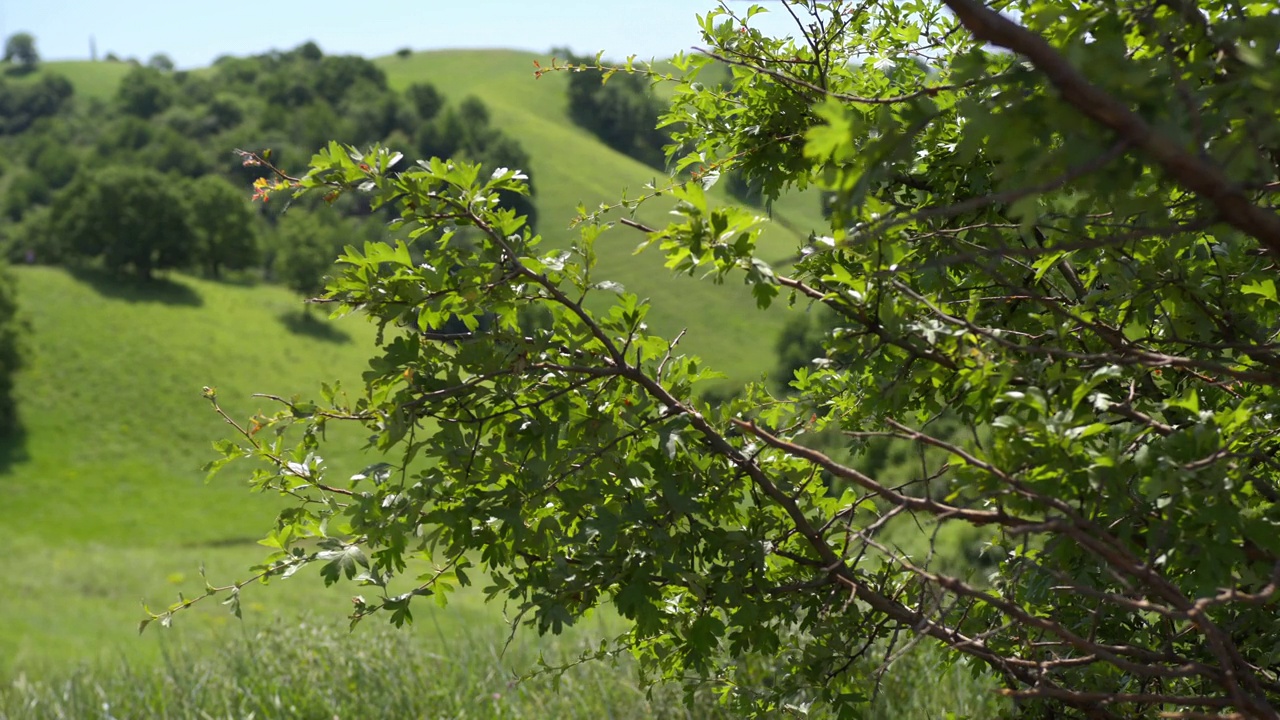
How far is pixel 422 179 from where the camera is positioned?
2.19 m

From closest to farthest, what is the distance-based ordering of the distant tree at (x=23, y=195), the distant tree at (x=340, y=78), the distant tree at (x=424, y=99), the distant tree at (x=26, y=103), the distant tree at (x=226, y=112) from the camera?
the distant tree at (x=23, y=195), the distant tree at (x=424, y=99), the distant tree at (x=226, y=112), the distant tree at (x=340, y=78), the distant tree at (x=26, y=103)

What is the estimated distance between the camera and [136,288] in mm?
66500

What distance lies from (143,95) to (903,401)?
132830 millimetres

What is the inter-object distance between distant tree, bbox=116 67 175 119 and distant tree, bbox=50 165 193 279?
52048mm

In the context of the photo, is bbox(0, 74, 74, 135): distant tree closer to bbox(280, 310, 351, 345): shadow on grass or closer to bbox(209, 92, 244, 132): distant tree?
bbox(209, 92, 244, 132): distant tree

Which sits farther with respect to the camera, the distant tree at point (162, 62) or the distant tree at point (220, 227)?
the distant tree at point (162, 62)

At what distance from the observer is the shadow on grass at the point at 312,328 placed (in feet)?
218

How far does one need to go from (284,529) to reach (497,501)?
1.89ft

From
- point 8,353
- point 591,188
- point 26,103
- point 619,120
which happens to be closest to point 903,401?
point 8,353

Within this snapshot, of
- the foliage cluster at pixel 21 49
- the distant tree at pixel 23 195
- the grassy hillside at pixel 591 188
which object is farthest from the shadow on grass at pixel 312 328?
the foliage cluster at pixel 21 49

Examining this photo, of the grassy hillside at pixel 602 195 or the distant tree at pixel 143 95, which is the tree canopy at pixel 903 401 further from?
the distant tree at pixel 143 95

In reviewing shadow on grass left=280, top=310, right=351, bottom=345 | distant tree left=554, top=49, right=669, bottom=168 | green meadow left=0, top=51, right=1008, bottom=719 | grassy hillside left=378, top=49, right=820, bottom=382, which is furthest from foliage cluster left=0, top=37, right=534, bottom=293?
distant tree left=554, top=49, right=669, bottom=168

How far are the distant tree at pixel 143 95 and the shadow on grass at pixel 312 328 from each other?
65.2 meters

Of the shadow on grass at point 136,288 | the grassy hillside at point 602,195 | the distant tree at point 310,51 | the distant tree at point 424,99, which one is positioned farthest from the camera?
the distant tree at point 310,51
